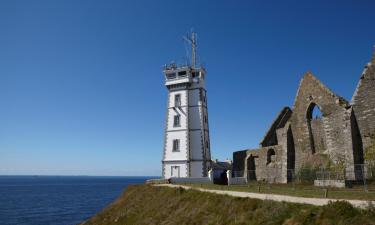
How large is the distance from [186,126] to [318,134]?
19011mm

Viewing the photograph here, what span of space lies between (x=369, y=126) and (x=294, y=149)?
29.6 feet

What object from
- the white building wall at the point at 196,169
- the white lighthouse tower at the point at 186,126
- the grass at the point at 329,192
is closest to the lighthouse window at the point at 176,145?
the white lighthouse tower at the point at 186,126

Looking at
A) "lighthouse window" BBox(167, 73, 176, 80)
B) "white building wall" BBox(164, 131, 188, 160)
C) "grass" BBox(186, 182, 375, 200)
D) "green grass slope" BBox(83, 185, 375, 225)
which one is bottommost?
"green grass slope" BBox(83, 185, 375, 225)

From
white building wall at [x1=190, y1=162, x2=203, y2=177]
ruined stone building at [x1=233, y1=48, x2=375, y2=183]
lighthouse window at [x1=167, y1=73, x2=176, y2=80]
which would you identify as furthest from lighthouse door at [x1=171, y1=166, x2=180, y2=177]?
lighthouse window at [x1=167, y1=73, x2=176, y2=80]

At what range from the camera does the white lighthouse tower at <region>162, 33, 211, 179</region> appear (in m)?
45.1

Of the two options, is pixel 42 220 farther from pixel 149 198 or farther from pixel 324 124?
pixel 324 124

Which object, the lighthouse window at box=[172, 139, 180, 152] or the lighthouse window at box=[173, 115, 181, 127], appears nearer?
the lighthouse window at box=[172, 139, 180, 152]

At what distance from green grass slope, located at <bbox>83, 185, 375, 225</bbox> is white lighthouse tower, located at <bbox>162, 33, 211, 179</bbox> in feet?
28.5

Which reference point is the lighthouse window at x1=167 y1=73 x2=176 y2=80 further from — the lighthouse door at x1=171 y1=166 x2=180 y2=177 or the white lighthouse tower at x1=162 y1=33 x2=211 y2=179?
the lighthouse door at x1=171 y1=166 x2=180 y2=177

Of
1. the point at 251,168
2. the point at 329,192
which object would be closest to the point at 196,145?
the point at 251,168

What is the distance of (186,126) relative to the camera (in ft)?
151

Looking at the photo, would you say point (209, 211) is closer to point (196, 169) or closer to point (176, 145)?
point (196, 169)

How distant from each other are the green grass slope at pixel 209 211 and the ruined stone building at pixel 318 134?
12.2 m

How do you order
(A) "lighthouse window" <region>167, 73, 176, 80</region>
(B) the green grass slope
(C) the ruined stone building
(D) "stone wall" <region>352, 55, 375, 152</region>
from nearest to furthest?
1. (B) the green grass slope
2. (D) "stone wall" <region>352, 55, 375, 152</region>
3. (C) the ruined stone building
4. (A) "lighthouse window" <region>167, 73, 176, 80</region>
